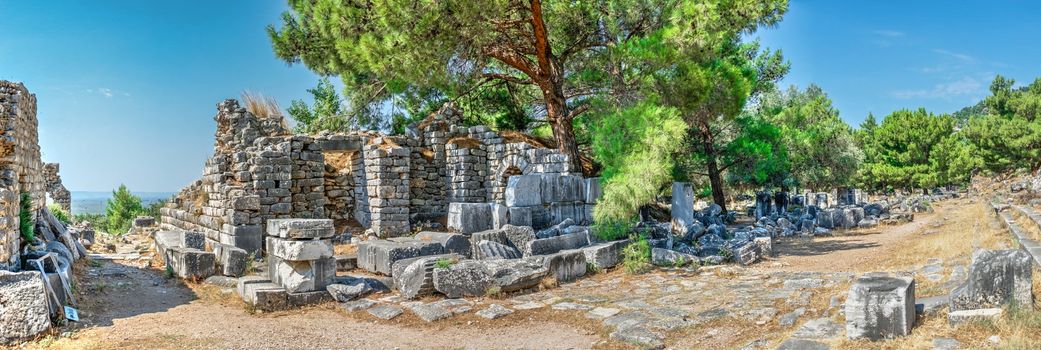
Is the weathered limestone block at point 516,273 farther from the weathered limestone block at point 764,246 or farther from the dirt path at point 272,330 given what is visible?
the weathered limestone block at point 764,246

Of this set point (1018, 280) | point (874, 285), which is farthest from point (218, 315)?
point (1018, 280)

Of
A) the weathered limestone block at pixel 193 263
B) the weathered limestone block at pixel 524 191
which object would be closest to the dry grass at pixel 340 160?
the weathered limestone block at pixel 524 191

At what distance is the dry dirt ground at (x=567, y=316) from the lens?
673 centimetres

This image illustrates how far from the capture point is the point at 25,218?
31.6 ft

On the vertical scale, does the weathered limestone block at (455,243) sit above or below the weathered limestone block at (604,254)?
above

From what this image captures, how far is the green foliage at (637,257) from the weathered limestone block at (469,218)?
9.57 ft

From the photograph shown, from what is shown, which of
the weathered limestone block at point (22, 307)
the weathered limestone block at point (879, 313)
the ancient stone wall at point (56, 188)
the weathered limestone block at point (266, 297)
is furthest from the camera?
the ancient stone wall at point (56, 188)

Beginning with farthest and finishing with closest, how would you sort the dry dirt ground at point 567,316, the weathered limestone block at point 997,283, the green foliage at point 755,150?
the green foliage at point 755,150 → the dry dirt ground at point 567,316 → the weathered limestone block at point 997,283

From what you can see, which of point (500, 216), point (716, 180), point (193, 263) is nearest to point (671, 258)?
point (500, 216)

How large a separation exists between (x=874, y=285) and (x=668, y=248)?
22.7ft

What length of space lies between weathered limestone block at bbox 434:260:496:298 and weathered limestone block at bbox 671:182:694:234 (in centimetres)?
779

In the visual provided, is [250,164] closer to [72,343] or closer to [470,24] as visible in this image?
[470,24]

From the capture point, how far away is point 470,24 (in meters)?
14.1

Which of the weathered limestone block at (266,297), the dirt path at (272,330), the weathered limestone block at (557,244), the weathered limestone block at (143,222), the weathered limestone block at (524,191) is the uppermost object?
the weathered limestone block at (524,191)
